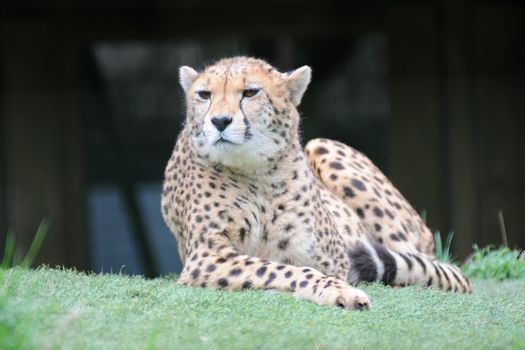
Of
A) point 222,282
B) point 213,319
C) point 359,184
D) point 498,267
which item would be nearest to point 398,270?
point 359,184

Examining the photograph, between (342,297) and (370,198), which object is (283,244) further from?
(370,198)

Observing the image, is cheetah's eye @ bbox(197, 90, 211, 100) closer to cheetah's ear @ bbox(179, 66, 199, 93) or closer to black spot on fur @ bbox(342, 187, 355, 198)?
cheetah's ear @ bbox(179, 66, 199, 93)

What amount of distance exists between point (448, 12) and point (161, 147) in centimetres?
257

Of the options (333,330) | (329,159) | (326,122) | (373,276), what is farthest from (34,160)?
(333,330)

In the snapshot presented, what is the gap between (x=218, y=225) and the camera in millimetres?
3799

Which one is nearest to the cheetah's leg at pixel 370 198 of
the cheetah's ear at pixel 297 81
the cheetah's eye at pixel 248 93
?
the cheetah's ear at pixel 297 81

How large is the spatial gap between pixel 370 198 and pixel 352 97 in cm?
388

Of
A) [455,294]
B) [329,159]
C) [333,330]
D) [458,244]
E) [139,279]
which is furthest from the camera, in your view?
[458,244]

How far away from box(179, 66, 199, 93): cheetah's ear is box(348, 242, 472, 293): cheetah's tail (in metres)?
0.89

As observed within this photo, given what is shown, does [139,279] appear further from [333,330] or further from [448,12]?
[448,12]

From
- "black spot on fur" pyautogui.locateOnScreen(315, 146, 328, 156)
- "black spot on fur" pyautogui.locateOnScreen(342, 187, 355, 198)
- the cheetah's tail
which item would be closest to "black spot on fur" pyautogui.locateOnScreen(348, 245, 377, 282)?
the cheetah's tail

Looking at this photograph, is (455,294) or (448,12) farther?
(448,12)

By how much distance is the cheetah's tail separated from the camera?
13.5 feet

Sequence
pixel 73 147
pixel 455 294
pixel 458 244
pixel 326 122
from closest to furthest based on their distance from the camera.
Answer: pixel 455 294, pixel 458 244, pixel 73 147, pixel 326 122
